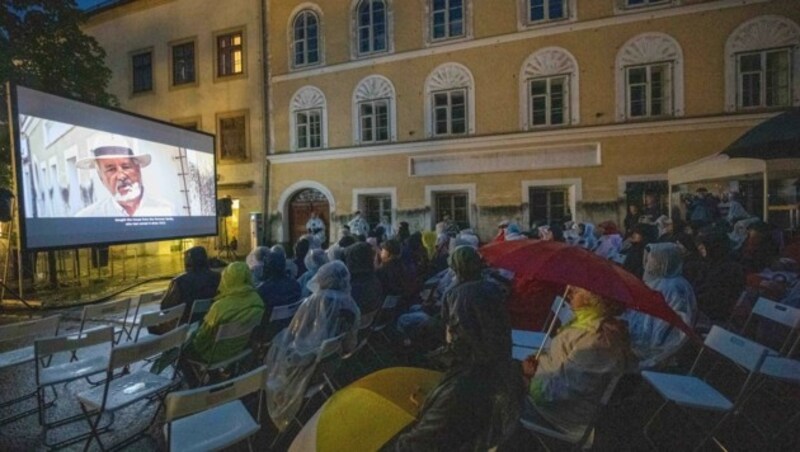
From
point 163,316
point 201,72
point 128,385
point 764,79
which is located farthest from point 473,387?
point 201,72

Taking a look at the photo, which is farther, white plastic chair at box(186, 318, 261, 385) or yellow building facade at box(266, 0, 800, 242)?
yellow building facade at box(266, 0, 800, 242)

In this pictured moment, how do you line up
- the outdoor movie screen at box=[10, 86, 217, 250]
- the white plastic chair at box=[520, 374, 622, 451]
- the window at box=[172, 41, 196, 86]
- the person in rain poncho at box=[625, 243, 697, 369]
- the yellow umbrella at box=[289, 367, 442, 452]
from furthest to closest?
the window at box=[172, 41, 196, 86] < the outdoor movie screen at box=[10, 86, 217, 250] < the person in rain poncho at box=[625, 243, 697, 369] < the white plastic chair at box=[520, 374, 622, 451] < the yellow umbrella at box=[289, 367, 442, 452]

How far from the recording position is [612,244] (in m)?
8.22

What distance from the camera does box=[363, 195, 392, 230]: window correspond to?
15984mm

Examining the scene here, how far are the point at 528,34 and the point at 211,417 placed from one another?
13951mm

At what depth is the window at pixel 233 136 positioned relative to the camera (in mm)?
18031

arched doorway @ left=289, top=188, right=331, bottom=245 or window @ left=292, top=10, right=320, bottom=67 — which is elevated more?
window @ left=292, top=10, right=320, bottom=67

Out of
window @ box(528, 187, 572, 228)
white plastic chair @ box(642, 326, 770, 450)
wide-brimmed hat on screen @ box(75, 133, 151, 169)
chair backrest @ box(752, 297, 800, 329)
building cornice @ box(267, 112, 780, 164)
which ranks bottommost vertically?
white plastic chair @ box(642, 326, 770, 450)

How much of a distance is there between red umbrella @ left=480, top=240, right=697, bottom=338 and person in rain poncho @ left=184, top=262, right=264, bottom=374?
7.37ft

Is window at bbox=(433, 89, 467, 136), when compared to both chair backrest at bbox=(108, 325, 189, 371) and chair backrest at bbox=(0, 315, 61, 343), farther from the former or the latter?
chair backrest at bbox=(108, 325, 189, 371)

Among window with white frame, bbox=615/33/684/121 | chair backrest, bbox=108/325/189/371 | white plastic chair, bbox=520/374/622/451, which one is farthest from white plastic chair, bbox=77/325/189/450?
window with white frame, bbox=615/33/684/121

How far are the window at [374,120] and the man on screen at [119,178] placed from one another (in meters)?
7.80

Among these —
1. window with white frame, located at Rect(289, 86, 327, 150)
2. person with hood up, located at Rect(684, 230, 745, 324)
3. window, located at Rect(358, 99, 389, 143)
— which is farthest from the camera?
window with white frame, located at Rect(289, 86, 327, 150)

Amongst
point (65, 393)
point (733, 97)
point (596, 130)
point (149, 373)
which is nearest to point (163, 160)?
point (65, 393)
